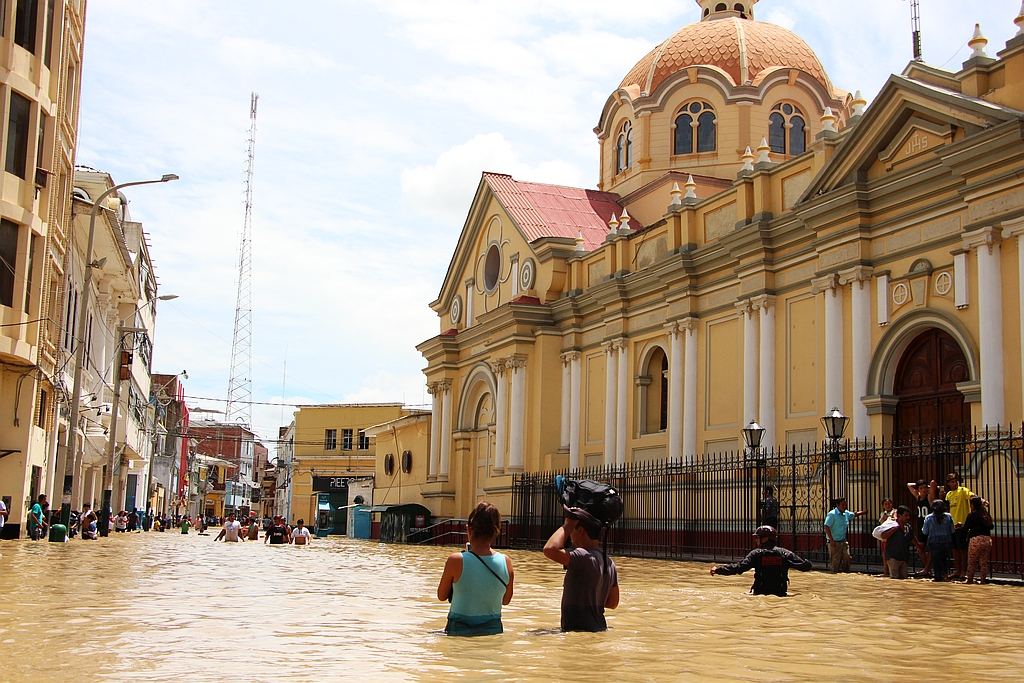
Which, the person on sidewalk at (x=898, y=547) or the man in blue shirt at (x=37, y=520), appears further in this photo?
the man in blue shirt at (x=37, y=520)

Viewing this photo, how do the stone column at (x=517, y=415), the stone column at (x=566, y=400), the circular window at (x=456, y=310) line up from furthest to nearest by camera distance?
the circular window at (x=456, y=310) → the stone column at (x=517, y=415) → the stone column at (x=566, y=400)

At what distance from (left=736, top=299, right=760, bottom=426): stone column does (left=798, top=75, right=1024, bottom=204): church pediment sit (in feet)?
11.4

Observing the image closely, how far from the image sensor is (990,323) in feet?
62.2

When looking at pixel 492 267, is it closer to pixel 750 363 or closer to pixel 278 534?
pixel 278 534

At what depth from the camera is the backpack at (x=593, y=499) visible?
26.9 feet

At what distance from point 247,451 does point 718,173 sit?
11061 centimetres

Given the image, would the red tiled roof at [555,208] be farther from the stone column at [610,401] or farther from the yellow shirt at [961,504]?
the yellow shirt at [961,504]

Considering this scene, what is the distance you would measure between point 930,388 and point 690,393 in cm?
802

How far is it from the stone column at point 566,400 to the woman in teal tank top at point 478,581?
2616 cm

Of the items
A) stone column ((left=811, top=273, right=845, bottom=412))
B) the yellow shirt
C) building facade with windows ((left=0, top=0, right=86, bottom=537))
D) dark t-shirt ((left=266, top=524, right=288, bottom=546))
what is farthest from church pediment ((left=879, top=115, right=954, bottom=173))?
dark t-shirt ((left=266, top=524, right=288, bottom=546))

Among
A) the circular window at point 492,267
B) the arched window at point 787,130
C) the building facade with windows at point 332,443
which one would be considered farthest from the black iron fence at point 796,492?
the building facade with windows at point 332,443

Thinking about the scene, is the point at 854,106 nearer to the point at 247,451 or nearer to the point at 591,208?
the point at 591,208

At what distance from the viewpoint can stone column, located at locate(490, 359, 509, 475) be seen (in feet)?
119

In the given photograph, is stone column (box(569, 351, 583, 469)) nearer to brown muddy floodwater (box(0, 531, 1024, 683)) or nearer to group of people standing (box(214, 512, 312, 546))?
group of people standing (box(214, 512, 312, 546))
